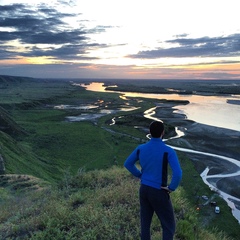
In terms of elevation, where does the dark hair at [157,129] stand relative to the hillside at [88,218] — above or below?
above

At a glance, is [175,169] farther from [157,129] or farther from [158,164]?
[157,129]

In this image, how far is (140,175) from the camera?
6.07m

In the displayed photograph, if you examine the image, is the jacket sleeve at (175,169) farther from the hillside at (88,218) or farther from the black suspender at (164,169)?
the hillside at (88,218)

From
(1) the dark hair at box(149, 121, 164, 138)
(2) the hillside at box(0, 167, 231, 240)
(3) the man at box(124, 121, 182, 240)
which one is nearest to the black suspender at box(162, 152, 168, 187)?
(3) the man at box(124, 121, 182, 240)

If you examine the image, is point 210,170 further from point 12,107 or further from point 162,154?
point 12,107

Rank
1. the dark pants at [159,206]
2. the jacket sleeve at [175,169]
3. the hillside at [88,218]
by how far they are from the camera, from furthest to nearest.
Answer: the hillside at [88,218], the dark pants at [159,206], the jacket sleeve at [175,169]

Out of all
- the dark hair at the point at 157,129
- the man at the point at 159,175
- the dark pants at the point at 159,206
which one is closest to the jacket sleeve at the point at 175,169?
the man at the point at 159,175

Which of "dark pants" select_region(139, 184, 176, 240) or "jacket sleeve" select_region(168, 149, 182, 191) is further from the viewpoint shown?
"dark pants" select_region(139, 184, 176, 240)

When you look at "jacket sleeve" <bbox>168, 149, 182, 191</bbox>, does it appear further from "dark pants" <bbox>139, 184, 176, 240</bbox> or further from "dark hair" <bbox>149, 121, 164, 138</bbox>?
"dark hair" <bbox>149, 121, 164, 138</bbox>

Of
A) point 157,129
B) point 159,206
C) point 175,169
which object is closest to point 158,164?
point 175,169

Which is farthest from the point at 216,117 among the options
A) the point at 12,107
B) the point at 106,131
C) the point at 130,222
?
the point at 130,222

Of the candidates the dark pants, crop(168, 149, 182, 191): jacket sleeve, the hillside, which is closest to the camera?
crop(168, 149, 182, 191): jacket sleeve

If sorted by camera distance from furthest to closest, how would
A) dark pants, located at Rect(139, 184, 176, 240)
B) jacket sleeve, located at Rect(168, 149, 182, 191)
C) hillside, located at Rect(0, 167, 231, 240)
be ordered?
hillside, located at Rect(0, 167, 231, 240) → dark pants, located at Rect(139, 184, 176, 240) → jacket sleeve, located at Rect(168, 149, 182, 191)

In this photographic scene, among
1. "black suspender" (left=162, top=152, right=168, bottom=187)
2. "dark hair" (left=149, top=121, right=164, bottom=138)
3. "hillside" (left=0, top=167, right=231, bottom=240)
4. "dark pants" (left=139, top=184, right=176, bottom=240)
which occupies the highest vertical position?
"dark hair" (left=149, top=121, right=164, bottom=138)
